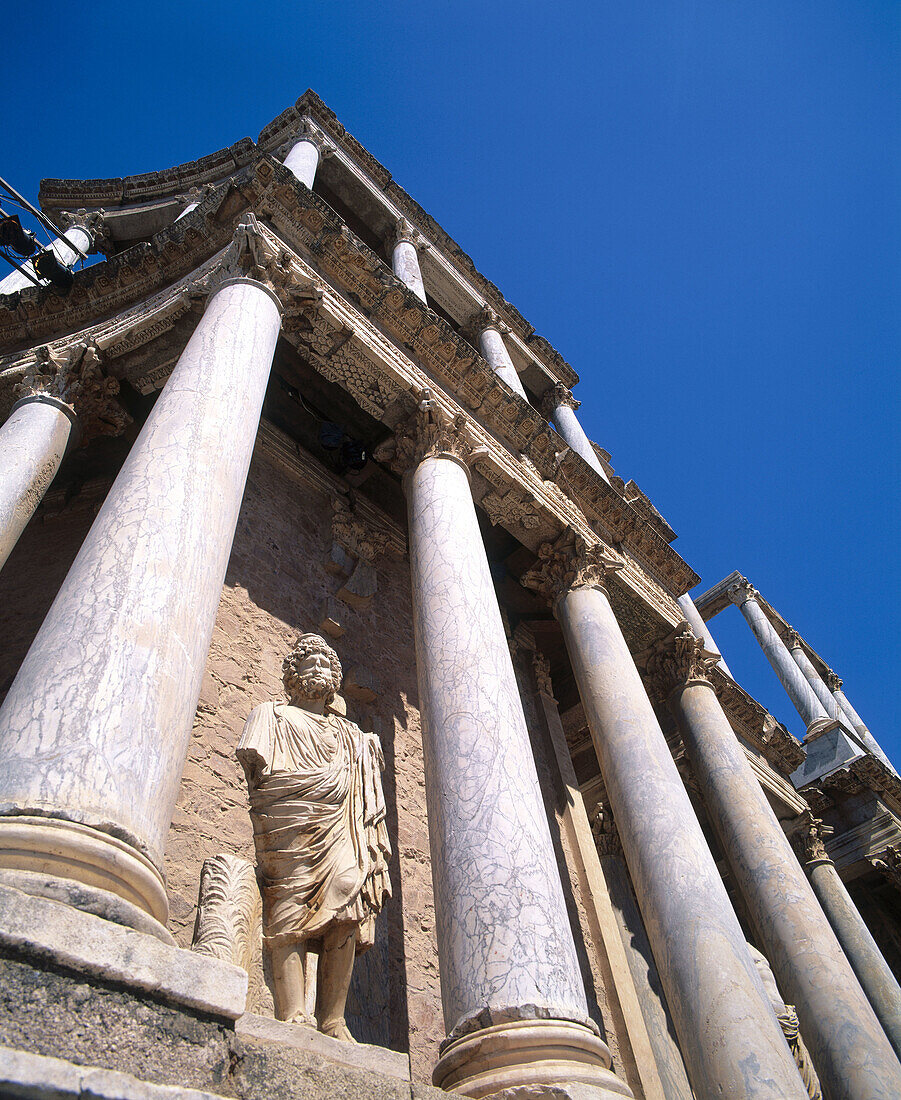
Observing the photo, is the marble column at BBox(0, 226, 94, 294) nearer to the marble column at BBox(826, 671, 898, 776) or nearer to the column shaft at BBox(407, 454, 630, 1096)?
the column shaft at BBox(407, 454, 630, 1096)

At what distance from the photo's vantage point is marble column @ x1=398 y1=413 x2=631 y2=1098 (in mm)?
3639

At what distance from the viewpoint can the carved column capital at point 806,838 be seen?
13.6 meters

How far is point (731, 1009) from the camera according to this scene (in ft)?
17.7

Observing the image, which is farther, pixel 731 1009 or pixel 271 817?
pixel 731 1009

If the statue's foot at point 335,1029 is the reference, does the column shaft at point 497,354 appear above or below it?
above

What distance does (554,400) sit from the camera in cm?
1442

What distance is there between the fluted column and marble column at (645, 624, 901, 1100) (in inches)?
310

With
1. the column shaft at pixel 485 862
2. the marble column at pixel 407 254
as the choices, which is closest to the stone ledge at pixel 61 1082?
the column shaft at pixel 485 862

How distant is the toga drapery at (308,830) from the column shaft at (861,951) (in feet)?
36.8

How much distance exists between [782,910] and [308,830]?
21.0 ft

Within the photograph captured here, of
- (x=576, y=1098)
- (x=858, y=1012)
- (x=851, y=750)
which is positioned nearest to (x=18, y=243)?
(x=576, y=1098)

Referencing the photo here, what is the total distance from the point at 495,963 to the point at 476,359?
273 inches

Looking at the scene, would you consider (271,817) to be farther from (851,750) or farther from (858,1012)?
(851,750)

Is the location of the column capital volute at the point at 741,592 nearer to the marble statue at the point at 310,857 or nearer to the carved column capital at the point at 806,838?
the carved column capital at the point at 806,838
